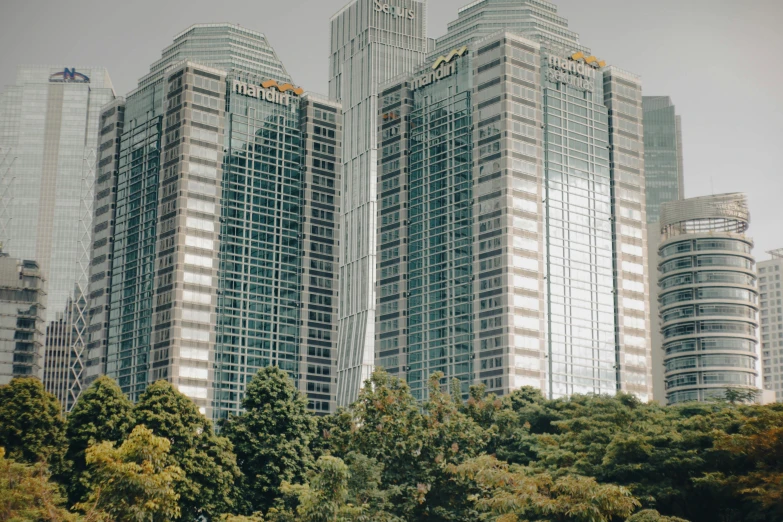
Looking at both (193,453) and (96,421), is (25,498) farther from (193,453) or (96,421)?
(96,421)

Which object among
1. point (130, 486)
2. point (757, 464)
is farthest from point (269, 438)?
point (757, 464)

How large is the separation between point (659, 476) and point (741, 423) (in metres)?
8.19

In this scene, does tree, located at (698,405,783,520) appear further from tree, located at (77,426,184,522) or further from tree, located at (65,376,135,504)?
tree, located at (65,376,135,504)

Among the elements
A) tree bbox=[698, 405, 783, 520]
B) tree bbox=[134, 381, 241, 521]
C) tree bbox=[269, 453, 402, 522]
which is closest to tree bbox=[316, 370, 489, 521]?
tree bbox=[269, 453, 402, 522]

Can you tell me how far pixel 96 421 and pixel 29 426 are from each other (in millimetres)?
8009

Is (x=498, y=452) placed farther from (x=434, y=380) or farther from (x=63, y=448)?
(x=63, y=448)

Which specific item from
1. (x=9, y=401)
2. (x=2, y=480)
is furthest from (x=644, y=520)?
(x=9, y=401)

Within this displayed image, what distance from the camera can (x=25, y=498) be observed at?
83625 mm

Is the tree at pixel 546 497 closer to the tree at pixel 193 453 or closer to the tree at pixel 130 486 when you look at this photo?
the tree at pixel 130 486

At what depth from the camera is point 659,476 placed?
88.2 m

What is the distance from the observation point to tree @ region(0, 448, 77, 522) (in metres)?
80.0

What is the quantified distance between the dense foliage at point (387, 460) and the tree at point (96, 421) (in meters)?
0.19

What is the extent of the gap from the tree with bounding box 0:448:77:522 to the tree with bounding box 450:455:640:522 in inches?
1248

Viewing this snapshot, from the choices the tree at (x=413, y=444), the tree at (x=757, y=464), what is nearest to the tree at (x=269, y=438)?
the tree at (x=413, y=444)
